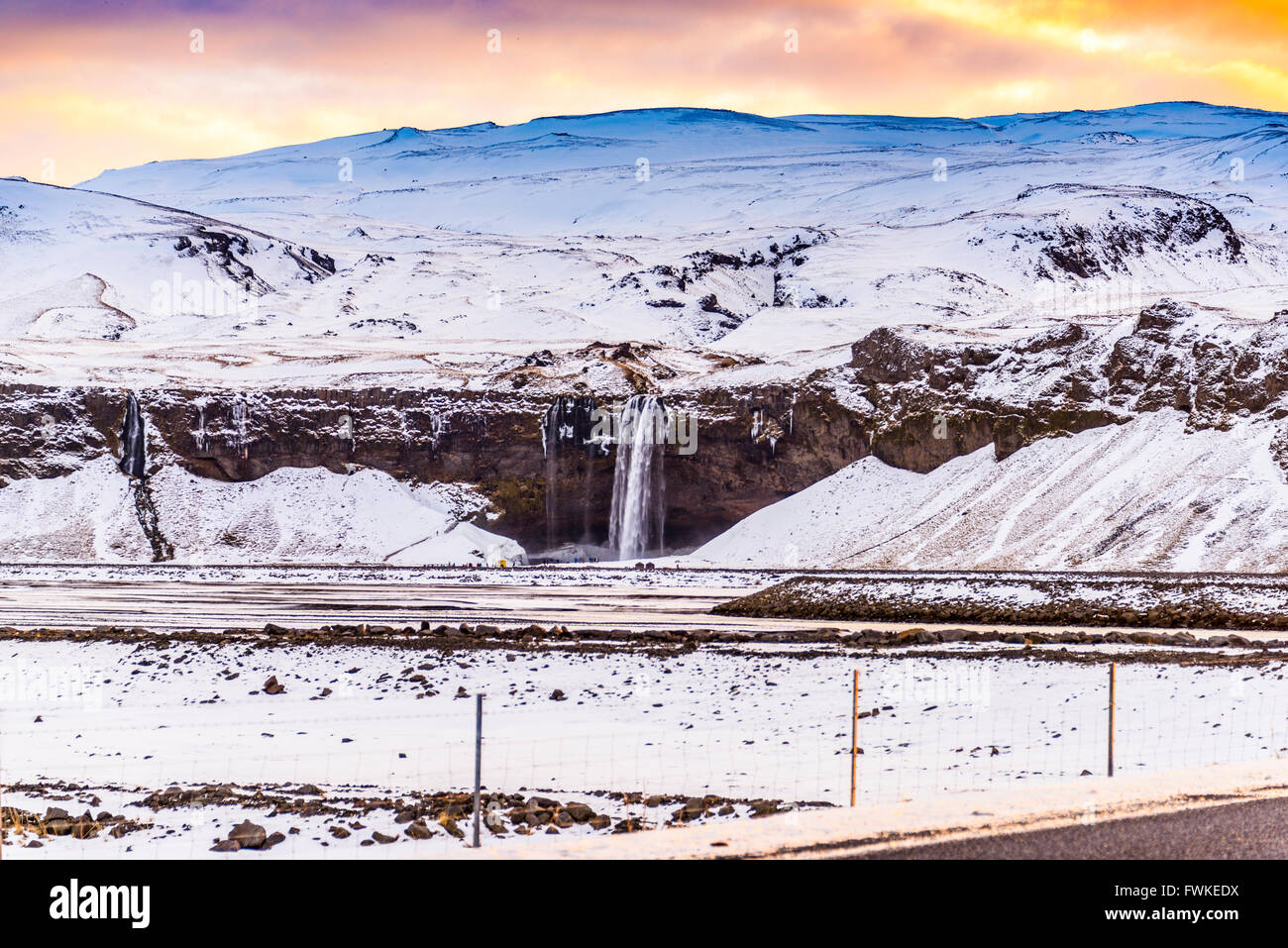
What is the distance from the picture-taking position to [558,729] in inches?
855

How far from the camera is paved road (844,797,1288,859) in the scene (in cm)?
1023

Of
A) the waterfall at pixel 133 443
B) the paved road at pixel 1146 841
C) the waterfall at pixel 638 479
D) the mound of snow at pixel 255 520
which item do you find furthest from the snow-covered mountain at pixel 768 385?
the paved road at pixel 1146 841

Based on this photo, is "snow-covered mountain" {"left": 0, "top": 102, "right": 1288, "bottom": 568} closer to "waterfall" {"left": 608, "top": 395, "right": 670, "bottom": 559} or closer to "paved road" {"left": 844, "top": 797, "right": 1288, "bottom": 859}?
"waterfall" {"left": 608, "top": 395, "right": 670, "bottom": 559}

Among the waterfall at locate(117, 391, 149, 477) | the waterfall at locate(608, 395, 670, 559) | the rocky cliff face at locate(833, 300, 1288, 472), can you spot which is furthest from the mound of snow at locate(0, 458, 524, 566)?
the rocky cliff face at locate(833, 300, 1288, 472)

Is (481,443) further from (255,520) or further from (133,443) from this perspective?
(133,443)

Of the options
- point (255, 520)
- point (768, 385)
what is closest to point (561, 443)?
point (768, 385)

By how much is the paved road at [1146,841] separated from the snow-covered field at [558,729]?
427cm

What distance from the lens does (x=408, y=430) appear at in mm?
76000

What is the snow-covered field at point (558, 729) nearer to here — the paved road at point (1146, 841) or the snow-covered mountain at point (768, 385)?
the paved road at point (1146, 841)

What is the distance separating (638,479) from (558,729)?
164ft

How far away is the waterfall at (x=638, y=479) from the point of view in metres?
70.7
